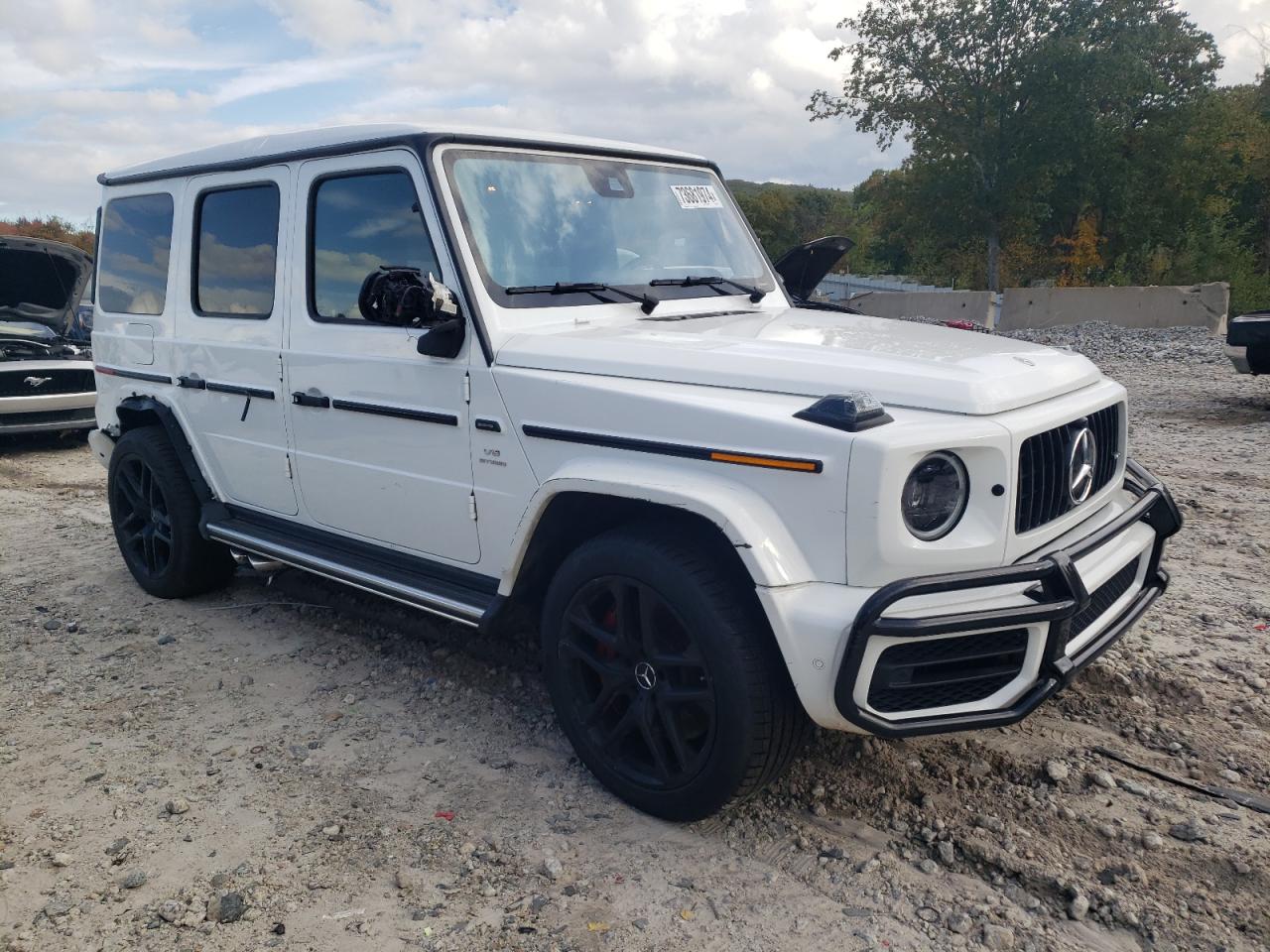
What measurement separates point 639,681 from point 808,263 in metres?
2.28

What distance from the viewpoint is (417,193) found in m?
3.42

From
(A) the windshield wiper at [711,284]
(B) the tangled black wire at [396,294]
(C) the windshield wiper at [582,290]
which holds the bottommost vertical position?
(B) the tangled black wire at [396,294]

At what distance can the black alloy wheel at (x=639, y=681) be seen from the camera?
9.29 ft

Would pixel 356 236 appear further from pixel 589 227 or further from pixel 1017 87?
pixel 1017 87

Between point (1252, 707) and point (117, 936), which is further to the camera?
point (1252, 707)

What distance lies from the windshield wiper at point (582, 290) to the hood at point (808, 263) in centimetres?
100

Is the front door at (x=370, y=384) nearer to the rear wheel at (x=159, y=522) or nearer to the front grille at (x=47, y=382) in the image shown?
the rear wheel at (x=159, y=522)

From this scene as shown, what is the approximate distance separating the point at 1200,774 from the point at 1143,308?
15.0 metres

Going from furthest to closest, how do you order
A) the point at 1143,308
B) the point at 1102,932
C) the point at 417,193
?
the point at 1143,308, the point at 417,193, the point at 1102,932

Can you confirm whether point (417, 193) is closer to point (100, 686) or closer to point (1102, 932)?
point (100, 686)

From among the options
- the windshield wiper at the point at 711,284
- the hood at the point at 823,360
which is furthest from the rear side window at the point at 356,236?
the windshield wiper at the point at 711,284

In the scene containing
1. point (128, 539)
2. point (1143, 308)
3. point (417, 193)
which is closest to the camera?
point (417, 193)

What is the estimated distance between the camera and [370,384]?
363cm

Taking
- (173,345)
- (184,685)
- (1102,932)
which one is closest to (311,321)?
(173,345)
